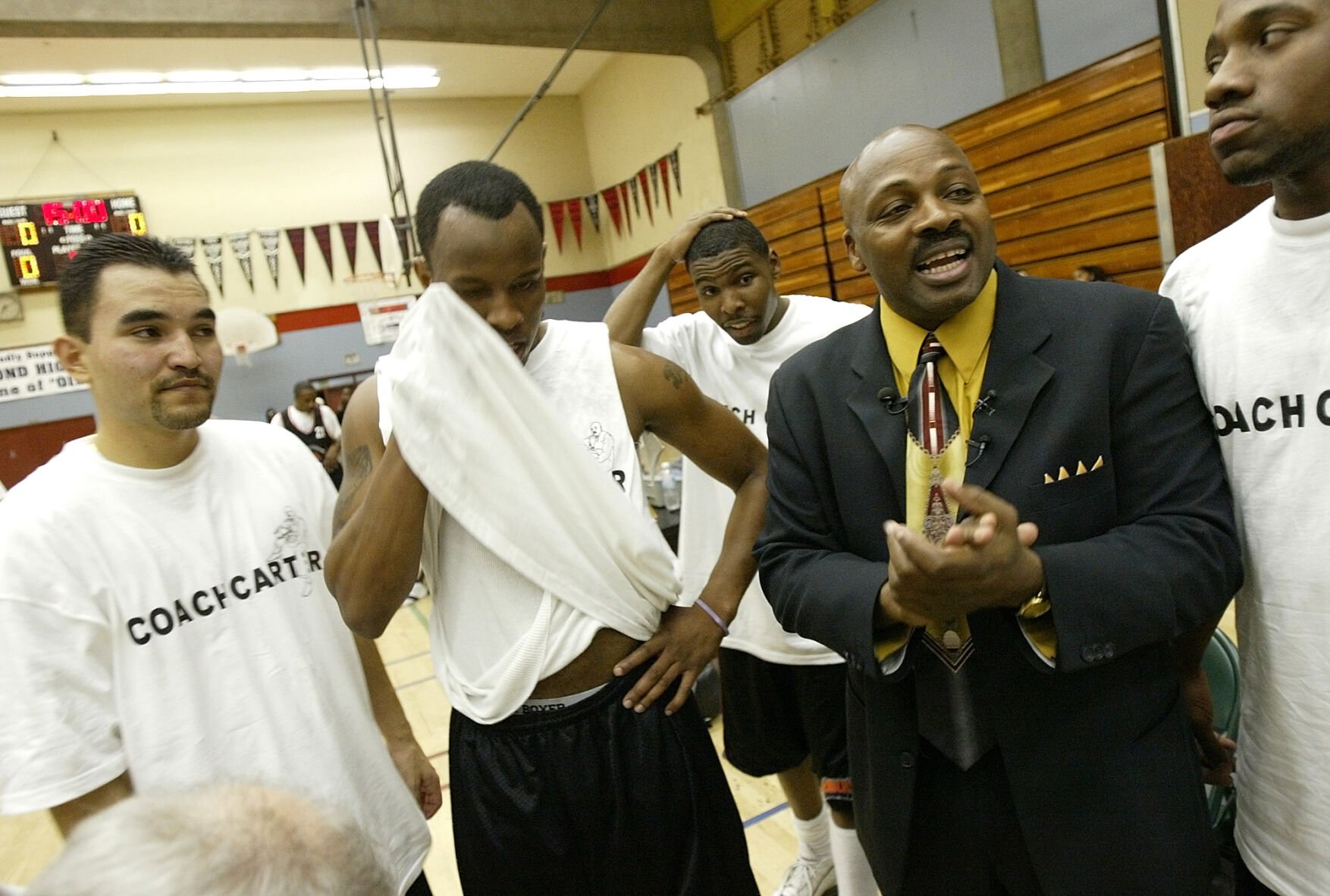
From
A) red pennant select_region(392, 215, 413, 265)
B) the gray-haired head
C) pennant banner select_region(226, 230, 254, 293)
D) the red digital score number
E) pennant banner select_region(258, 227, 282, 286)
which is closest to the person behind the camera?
the gray-haired head

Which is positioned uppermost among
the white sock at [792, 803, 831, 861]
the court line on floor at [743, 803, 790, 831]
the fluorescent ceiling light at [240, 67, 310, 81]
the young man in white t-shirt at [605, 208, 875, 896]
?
the fluorescent ceiling light at [240, 67, 310, 81]

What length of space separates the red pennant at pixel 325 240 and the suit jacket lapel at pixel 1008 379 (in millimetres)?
11606

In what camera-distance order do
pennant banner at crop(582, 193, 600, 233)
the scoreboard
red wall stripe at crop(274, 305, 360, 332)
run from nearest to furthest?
1. the scoreboard
2. red wall stripe at crop(274, 305, 360, 332)
3. pennant banner at crop(582, 193, 600, 233)

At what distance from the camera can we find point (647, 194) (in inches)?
435

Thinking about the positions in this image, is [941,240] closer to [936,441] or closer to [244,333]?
[936,441]

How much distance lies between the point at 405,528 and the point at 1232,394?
4.07 ft

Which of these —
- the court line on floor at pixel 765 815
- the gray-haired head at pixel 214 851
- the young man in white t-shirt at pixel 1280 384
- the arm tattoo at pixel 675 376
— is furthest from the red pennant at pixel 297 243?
the gray-haired head at pixel 214 851

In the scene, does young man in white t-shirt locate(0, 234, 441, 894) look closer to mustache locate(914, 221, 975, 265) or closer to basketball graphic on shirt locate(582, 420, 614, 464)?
basketball graphic on shirt locate(582, 420, 614, 464)

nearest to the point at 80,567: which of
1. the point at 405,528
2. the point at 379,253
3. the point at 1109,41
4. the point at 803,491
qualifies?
the point at 405,528

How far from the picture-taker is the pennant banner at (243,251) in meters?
10.7

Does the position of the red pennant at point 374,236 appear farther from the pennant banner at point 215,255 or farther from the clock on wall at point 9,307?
the clock on wall at point 9,307

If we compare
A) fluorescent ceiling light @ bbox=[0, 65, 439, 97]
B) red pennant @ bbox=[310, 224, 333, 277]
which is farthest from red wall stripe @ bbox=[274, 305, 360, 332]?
fluorescent ceiling light @ bbox=[0, 65, 439, 97]

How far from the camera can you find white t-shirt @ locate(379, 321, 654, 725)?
1.29m

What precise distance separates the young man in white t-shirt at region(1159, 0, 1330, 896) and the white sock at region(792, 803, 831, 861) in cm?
138
